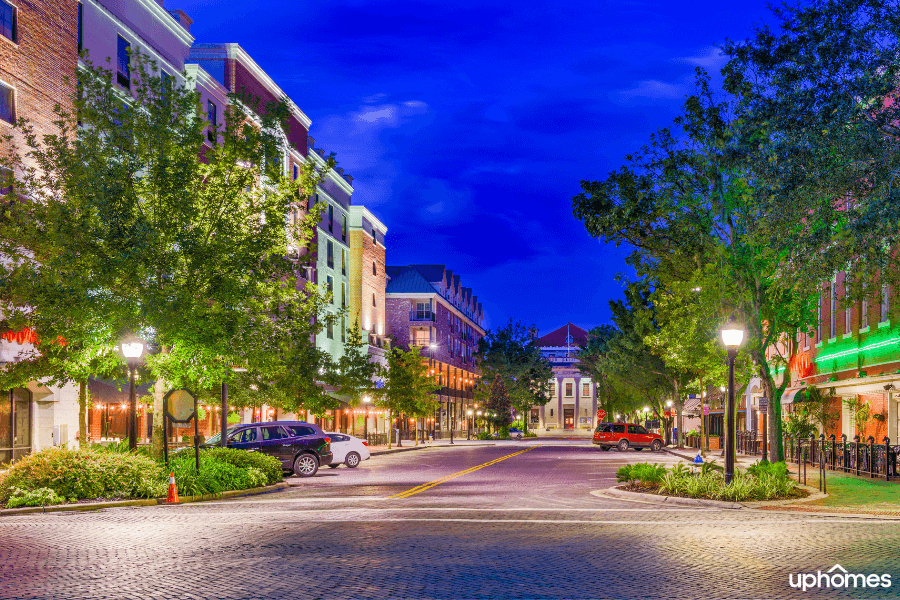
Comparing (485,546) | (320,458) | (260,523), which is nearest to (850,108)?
(485,546)

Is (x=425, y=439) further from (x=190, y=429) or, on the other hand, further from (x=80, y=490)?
(x=80, y=490)

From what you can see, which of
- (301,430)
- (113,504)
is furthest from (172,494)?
(301,430)

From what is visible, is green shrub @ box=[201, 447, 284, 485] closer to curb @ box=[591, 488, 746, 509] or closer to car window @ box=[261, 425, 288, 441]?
car window @ box=[261, 425, 288, 441]

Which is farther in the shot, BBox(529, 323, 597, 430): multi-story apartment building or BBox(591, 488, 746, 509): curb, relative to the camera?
BBox(529, 323, 597, 430): multi-story apartment building

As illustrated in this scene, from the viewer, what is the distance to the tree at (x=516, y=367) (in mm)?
91375

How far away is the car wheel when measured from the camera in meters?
29.2

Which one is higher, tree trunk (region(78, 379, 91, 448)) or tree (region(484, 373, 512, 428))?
tree trunk (region(78, 379, 91, 448))

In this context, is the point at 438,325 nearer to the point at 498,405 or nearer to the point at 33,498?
the point at 498,405

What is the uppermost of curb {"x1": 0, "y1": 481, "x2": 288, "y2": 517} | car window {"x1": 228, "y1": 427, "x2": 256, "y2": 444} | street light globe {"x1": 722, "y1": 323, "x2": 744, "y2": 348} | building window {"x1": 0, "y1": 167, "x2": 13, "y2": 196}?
building window {"x1": 0, "y1": 167, "x2": 13, "y2": 196}

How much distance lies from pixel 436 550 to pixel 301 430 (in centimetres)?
1808

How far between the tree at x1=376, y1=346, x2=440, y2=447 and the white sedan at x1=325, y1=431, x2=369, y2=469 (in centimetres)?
2134

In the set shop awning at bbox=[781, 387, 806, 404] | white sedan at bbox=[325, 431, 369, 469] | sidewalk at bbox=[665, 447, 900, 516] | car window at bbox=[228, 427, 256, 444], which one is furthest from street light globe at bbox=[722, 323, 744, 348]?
shop awning at bbox=[781, 387, 806, 404]

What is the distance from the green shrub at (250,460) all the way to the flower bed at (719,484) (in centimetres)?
973

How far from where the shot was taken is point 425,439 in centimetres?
7794
